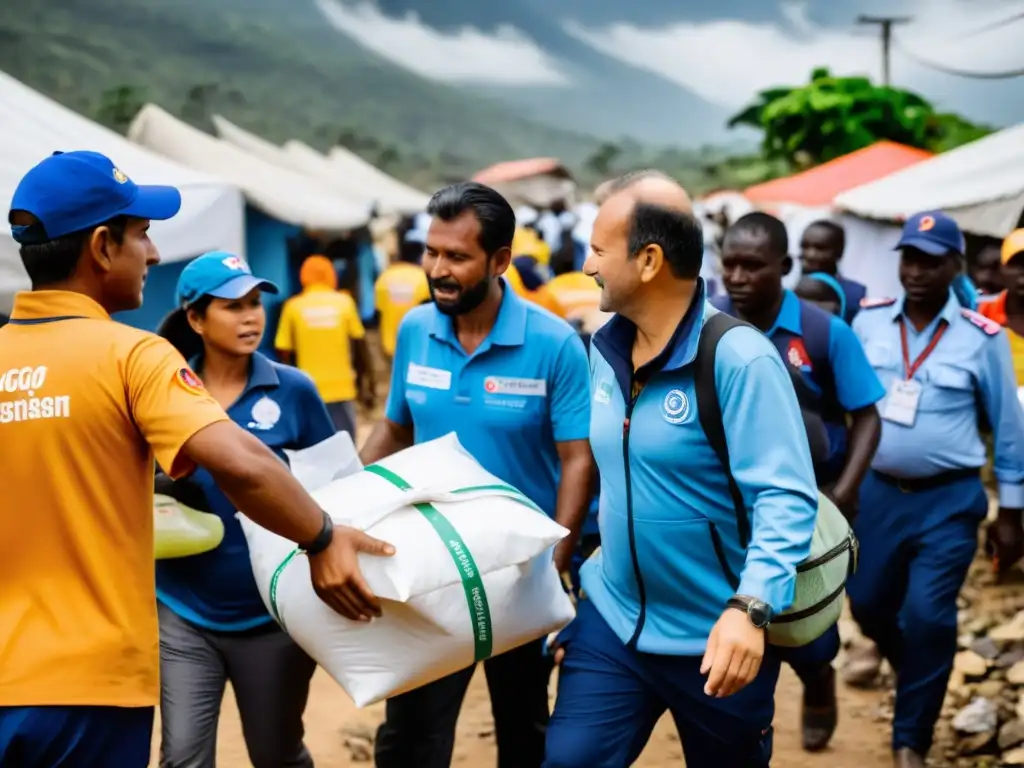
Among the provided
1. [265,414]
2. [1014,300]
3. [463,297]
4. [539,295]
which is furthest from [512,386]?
[539,295]

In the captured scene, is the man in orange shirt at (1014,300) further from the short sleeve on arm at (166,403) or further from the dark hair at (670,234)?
the short sleeve on arm at (166,403)

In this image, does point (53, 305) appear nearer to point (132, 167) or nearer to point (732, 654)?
point (732, 654)

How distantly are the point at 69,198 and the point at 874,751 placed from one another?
387 centimetres

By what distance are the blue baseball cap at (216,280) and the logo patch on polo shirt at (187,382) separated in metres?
1.23

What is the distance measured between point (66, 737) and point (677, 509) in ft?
4.51

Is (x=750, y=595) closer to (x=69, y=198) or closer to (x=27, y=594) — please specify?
(x=27, y=594)

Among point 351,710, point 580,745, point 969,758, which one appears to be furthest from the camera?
point 351,710

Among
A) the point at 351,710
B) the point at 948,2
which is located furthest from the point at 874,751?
the point at 948,2

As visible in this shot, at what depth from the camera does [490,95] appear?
81.9 meters

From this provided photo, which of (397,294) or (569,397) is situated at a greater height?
(397,294)

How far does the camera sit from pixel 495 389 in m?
3.53

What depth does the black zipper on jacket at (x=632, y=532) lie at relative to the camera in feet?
8.98

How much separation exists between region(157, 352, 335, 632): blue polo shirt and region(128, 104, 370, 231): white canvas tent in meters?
9.29

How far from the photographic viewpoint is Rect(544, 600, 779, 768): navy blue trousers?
2.82 metres
